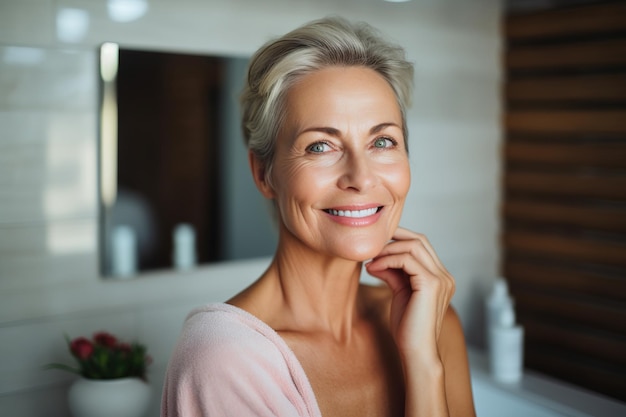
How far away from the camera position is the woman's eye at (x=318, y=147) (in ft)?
3.69

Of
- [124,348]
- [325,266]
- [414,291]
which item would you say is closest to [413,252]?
[414,291]

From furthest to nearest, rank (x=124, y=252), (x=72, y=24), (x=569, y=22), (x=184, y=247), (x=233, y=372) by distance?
(x=569, y=22), (x=184, y=247), (x=124, y=252), (x=72, y=24), (x=233, y=372)

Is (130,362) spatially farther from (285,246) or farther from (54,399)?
(285,246)

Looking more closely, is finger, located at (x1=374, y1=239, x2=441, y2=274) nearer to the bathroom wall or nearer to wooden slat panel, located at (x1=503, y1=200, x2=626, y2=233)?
the bathroom wall

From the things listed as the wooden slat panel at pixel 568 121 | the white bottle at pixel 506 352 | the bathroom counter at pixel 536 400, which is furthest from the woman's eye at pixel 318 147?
the wooden slat panel at pixel 568 121

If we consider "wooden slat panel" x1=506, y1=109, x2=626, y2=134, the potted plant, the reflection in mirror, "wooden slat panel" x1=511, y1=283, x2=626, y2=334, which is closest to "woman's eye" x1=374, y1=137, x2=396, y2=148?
the reflection in mirror

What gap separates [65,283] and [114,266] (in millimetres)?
140

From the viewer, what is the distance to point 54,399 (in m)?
1.91

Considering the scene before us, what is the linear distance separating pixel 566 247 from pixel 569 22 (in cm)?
83

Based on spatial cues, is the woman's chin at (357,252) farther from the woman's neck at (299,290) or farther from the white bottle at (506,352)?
the white bottle at (506,352)

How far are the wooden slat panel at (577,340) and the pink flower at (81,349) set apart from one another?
175 cm

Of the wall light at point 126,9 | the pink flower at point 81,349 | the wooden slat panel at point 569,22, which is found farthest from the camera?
the wooden slat panel at point 569,22

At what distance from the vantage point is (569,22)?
8.33 feet

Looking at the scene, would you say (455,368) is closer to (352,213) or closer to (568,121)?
(352,213)
